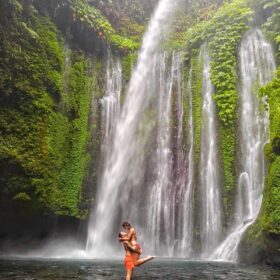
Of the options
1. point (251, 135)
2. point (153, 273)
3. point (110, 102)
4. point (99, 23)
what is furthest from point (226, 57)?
point (153, 273)

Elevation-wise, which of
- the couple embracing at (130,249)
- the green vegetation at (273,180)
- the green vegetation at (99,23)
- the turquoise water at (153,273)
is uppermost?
the green vegetation at (99,23)

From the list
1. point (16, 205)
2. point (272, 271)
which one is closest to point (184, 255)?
point (272, 271)

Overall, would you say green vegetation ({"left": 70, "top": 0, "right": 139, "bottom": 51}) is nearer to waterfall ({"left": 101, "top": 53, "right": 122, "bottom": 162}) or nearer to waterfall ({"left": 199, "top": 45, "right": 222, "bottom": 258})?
waterfall ({"left": 101, "top": 53, "right": 122, "bottom": 162})

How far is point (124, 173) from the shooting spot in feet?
55.3

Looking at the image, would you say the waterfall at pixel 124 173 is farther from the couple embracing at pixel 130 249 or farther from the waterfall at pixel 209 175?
the couple embracing at pixel 130 249

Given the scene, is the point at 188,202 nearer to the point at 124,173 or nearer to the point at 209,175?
the point at 209,175

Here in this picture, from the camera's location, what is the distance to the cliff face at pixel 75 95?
13797mm

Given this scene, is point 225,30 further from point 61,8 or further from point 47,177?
point 47,177

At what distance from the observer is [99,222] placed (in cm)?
1578

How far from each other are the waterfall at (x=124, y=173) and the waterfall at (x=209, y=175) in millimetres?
2824

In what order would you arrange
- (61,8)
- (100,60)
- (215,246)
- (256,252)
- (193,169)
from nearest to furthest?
(256,252) < (215,246) < (193,169) < (61,8) < (100,60)

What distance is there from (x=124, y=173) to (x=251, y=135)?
5969mm

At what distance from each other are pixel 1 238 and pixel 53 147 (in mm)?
4393

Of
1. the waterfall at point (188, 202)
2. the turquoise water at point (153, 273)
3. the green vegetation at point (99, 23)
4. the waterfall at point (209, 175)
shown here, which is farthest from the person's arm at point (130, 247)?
the green vegetation at point (99, 23)
